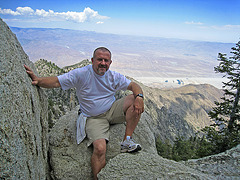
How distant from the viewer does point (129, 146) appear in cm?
488

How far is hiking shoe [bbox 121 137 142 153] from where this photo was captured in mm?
4828

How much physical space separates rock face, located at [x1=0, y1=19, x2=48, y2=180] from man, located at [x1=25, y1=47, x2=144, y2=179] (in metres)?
0.74

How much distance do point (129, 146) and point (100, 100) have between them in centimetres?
146

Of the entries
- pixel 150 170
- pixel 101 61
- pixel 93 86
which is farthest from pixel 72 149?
pixel 101 61

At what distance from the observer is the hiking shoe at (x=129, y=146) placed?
15.8 feet

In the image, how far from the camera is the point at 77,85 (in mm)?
5086

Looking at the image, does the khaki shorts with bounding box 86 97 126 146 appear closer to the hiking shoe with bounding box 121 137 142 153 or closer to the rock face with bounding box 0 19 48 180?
the hiking shoe with bounding box 121 137 142 153

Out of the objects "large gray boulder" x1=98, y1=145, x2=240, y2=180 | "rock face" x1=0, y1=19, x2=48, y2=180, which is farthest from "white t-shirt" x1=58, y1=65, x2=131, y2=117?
"large gray boulder" x1=98, y1=145, x2=240, y2=180

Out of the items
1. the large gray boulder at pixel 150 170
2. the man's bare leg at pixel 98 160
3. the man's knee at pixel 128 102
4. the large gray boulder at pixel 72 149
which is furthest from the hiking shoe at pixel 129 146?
the man's knee at pixel 128 102

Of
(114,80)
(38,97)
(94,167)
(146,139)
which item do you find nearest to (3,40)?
(38,97)

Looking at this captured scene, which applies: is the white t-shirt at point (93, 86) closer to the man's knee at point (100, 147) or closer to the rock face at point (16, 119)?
the man's knee at point (100, 147)

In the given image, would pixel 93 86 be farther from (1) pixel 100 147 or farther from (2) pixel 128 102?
(1) pixel 100 147

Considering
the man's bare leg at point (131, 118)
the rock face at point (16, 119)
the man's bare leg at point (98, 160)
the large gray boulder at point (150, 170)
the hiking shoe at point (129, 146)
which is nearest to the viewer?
the rock face at point (16, 119)

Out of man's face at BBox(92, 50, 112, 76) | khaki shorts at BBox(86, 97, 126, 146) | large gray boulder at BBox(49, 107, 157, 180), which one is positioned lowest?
large gray boulder at BBox(49, 107, 157, 180)
